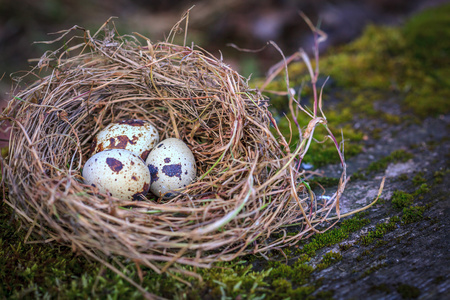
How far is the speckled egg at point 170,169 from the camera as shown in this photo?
7.89 ft

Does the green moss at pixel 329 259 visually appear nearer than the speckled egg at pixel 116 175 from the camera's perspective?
Yes

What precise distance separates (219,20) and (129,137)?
482cm

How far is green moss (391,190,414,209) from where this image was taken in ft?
7.52

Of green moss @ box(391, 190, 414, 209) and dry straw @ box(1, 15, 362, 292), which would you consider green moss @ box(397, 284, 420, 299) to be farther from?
green moss @ box(391, 190, 414, 209)

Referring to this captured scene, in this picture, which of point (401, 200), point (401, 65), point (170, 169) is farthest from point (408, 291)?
point (401, 65)

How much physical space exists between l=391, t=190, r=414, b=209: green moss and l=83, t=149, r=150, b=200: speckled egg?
5.48 ft

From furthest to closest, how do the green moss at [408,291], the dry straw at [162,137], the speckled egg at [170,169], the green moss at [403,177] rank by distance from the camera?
the green moss at [403,177]
the speckled egg at [170,169]
the dry straw at [162,137]
the green moss at [408,291]

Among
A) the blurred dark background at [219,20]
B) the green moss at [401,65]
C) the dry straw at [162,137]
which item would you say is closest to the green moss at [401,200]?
the dry straw at [162,137]

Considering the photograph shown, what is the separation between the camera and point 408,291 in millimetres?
1627

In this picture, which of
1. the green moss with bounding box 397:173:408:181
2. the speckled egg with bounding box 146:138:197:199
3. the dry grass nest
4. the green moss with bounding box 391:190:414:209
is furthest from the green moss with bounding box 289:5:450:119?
the speckled egg with bounding box 146:138:197:199

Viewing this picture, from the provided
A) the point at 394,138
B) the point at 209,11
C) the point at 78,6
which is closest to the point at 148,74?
the point at 394,138

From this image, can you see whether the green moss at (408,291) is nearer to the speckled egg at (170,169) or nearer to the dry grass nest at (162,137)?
the dry grass nest at (162,137)

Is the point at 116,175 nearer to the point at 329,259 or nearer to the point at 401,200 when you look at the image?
the point at 329,259

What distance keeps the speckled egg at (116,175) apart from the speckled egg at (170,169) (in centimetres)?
15
